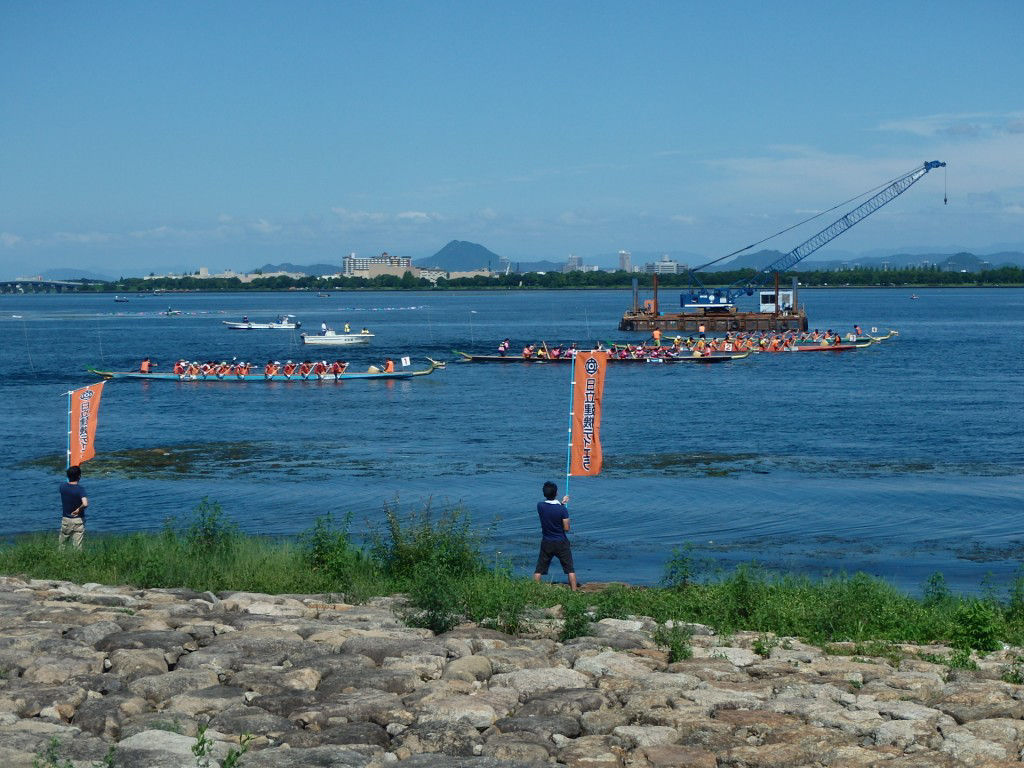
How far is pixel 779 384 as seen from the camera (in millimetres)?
66688

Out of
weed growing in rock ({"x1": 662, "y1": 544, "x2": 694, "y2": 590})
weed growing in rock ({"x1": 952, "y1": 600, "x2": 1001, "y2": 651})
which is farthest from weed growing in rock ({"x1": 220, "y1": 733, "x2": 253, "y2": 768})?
weed growing in rock ({"x1": 662, "y1": 544, "x2": 694, "y2": 590})

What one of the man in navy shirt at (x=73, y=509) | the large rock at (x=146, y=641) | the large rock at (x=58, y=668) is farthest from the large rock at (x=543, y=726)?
the man in navy shirt at (x=73, y=509)

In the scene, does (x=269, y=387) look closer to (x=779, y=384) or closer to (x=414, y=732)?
(x=779, y=384)

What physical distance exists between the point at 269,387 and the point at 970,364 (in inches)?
1746

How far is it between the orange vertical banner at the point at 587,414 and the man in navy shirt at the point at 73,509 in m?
7.98

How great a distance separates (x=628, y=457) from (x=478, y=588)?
23.4 meters

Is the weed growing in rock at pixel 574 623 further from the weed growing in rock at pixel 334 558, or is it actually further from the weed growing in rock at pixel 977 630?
the weed growing in rock at pixel 977 630

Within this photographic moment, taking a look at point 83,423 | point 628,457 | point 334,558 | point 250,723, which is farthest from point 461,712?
point 628,457

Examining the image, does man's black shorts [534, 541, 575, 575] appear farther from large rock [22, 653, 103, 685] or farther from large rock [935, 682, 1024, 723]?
large rock [22, 653, 103, 685]

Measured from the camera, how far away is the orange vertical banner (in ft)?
66.8

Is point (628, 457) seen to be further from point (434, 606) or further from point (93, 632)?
point (93, 632)

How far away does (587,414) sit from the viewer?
20.5 m

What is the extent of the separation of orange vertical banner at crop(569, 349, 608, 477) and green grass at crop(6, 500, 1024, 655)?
249cm

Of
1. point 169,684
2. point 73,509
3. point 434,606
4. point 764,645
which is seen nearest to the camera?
point 169,684
